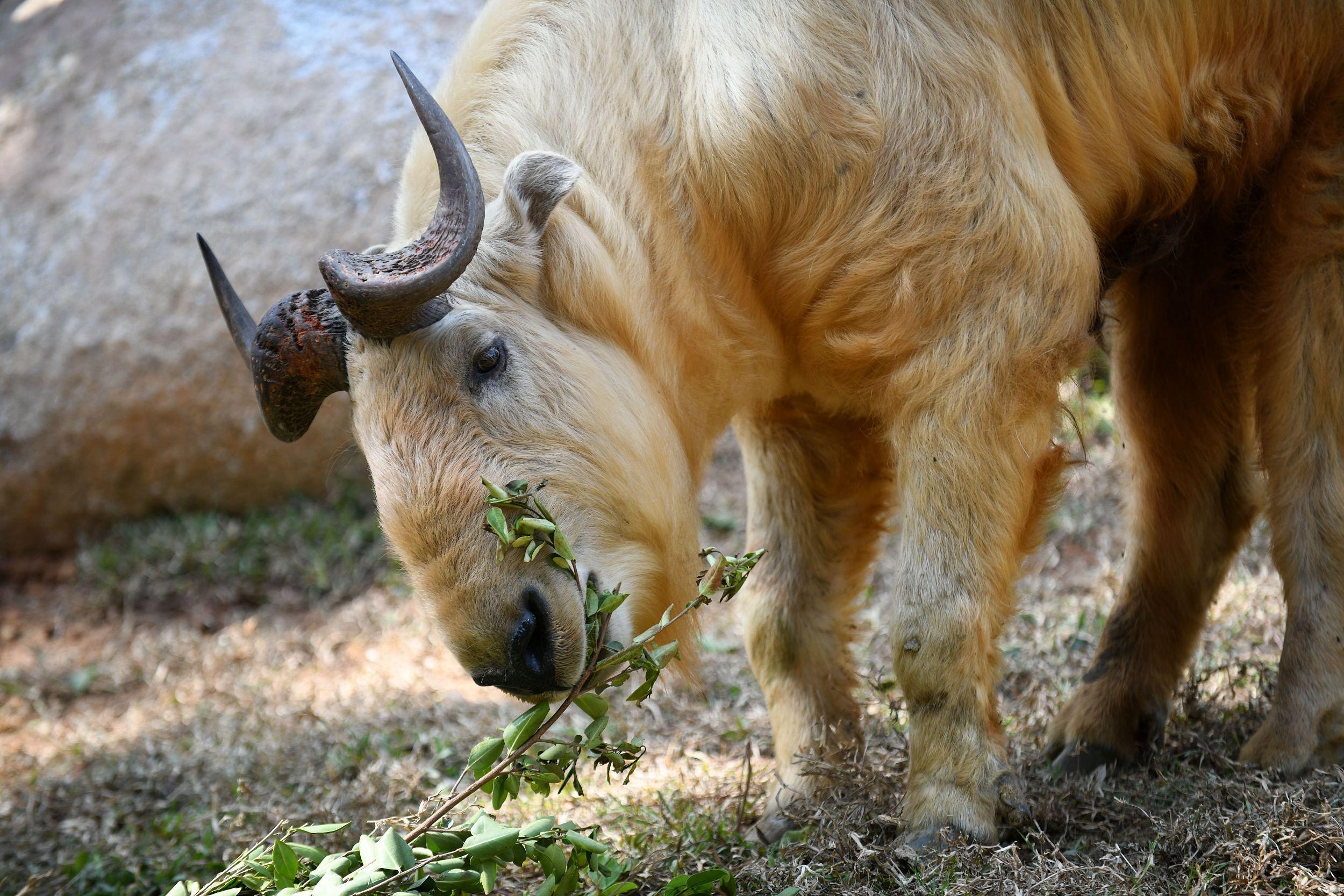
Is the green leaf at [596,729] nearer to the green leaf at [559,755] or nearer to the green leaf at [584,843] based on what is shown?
the green leaf at [559,755]

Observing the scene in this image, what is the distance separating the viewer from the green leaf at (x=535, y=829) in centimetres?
255

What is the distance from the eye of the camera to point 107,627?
581cm

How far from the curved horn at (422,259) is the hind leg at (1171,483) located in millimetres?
2140

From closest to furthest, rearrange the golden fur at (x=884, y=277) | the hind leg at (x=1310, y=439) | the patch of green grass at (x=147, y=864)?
1. the golden fur at (x=884, y=277)
2. the hind leg at (x=1310, y=439)
3. the patch of green grass at (x=147, y=864)

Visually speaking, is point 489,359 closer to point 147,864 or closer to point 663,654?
point 663,654

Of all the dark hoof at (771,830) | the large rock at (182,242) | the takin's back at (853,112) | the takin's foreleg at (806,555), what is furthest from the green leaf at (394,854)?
the large rock at (182,242)

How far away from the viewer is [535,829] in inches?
101

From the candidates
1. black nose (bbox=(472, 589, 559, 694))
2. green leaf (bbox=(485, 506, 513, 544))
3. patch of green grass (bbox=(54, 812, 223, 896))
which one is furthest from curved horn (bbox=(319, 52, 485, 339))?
patch of green grass (bbox=(54, 812, 223, 896))

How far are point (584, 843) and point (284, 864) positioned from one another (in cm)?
A: 64

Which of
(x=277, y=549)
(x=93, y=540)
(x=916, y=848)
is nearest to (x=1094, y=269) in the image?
(x=916, y=848)

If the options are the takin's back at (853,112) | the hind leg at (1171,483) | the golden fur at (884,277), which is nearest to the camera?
the golden fur at (884,277)

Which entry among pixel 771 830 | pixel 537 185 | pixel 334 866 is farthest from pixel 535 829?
pixel 537 185

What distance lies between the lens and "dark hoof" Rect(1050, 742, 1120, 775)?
3.37 meters

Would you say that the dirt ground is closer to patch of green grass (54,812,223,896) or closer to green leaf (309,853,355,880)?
patch of green grass (54,812,223,896)
